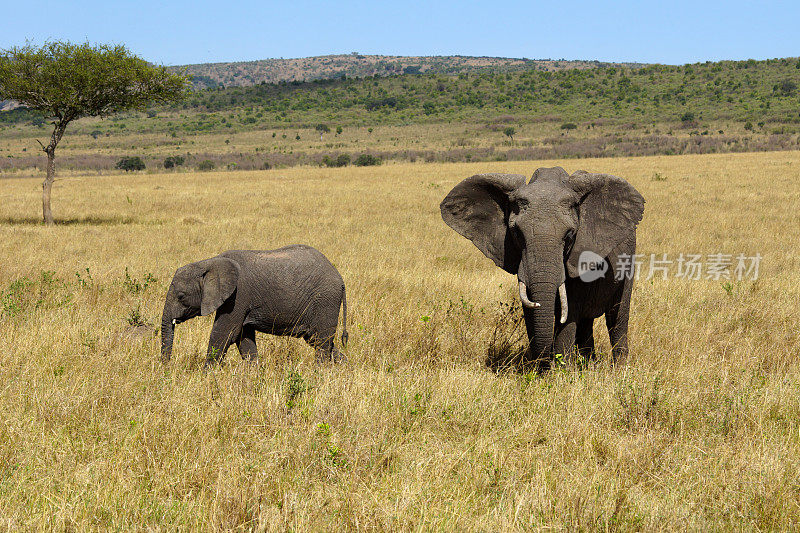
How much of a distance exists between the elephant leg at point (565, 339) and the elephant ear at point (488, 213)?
1.99 ft

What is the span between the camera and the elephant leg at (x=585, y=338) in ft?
18.6

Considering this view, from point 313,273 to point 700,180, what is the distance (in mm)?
24693

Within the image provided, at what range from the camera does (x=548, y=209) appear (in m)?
4.50

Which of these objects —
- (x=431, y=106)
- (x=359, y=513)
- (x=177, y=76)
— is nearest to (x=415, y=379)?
(x=359, y=513)

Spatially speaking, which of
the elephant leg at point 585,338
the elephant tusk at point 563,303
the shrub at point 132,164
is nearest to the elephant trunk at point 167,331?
the elephant tusk at point 563,303

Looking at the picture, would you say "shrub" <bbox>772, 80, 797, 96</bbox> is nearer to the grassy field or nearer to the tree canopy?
the tree canopy

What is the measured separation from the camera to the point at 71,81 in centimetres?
1995

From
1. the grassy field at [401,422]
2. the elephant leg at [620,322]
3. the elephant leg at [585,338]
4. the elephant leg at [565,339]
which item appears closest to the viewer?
the grassy field at [401,422]

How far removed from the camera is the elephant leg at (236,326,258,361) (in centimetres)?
570

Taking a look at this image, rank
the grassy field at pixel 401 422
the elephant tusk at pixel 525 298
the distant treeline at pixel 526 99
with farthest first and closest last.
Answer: the distant treeline at pixel 526 99 < the elephant tusk at pixel 525 298 < the grassy field at pixel 401 422

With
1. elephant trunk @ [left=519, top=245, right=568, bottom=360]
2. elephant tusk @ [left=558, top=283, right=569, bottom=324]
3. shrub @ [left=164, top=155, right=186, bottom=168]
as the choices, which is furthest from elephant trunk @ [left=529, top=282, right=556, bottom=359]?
shrub @ [left=164, top=155, right=186, bottom=168]

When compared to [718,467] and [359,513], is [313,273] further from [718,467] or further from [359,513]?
[718,467]

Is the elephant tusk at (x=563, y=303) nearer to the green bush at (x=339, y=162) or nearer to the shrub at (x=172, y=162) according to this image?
the green bush at (x=339, y=162)

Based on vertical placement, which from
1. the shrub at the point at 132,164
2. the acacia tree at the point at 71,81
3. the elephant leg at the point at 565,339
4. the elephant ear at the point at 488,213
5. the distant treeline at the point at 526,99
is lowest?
the shrub at the point at 132,164
